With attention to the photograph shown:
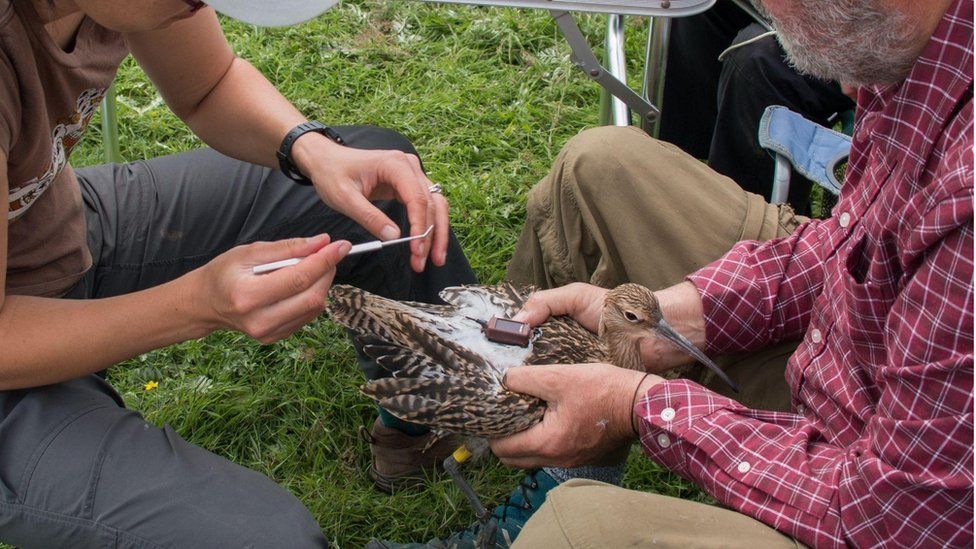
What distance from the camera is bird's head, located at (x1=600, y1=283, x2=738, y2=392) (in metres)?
3.11

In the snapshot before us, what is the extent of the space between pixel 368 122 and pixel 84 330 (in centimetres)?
292

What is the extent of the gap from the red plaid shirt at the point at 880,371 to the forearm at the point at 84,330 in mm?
1234

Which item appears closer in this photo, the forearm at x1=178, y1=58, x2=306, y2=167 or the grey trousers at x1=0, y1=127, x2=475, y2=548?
the grey trousers at x1=0, y1=127, x2=475, y2=548

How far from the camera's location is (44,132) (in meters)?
2.53

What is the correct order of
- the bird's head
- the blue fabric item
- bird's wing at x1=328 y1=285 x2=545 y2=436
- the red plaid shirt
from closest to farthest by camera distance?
the red plaid shirt, bird's wing at x1=328 y1=285 x2=545 y2=436, the bird's head, the blue fabric item

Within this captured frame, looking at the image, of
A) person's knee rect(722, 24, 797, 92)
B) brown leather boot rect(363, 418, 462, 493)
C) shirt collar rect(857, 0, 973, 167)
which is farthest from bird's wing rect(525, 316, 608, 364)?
person's knee rect(722, 24, 797, 92)

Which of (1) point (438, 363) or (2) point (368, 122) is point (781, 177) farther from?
(2) point (368, 122)

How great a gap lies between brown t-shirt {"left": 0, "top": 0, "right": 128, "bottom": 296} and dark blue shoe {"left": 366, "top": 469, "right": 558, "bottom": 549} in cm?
132

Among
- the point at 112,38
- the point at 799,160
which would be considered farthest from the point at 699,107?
the point at 112,38

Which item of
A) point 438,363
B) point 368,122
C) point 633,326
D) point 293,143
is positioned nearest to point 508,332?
point 438,363

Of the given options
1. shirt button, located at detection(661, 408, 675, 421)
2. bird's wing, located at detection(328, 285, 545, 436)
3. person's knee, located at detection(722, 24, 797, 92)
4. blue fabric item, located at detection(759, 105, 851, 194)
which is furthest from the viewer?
person's knee, located at detection(722, 24, 797, 92)

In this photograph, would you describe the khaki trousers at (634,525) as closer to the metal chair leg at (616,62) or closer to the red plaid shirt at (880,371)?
the red plaid shirt at (880,371)

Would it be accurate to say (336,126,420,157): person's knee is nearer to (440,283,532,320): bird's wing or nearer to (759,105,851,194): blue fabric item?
(440,283,532,320): bird's wing

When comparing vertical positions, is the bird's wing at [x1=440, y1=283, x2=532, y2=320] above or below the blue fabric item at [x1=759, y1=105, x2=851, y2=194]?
below
